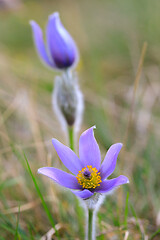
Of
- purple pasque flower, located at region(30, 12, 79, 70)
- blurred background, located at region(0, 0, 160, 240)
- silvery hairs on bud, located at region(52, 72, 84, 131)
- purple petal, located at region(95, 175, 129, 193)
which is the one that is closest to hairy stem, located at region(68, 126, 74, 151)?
silvery hairs on bud, located at region(52, 72, 84, 131)

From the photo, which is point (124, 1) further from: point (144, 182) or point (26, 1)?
point (144, 182)

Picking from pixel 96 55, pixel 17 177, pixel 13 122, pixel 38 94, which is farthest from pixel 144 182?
pixel 96 55

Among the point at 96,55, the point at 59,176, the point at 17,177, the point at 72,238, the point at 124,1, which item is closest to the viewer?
the point at 59,176

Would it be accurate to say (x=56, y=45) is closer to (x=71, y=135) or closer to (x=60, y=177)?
(x=71, y=135)

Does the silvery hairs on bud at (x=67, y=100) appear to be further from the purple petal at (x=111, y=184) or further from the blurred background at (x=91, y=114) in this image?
the purple petal at (x=111, y=184)

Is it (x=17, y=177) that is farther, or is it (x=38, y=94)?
→ (x=38, y=94)

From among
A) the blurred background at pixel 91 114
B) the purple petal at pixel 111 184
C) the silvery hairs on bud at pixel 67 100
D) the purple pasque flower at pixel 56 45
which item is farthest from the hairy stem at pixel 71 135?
the purple petal at pixel 111 184
